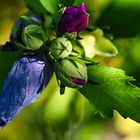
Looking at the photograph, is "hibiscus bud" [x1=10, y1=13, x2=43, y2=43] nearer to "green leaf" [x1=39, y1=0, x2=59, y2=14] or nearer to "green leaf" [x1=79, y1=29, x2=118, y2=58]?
"green leaf" [x1=39, y1=0, x2=59, y2=14]

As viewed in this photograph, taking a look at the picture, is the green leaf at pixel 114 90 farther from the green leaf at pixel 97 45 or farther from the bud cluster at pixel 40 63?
the green leaf at pixel 97 45

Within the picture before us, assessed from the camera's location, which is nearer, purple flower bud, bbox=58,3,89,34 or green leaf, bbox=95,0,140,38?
purple flower bud, bbox=58,3,89,34

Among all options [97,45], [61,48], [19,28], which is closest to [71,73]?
[61,48]

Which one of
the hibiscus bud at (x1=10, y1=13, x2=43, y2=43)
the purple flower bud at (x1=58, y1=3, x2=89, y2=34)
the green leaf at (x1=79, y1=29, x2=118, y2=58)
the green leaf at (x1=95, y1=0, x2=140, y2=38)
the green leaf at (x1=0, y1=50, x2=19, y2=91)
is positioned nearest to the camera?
the purple flower bud at (x1=58, y1=3, x2=89, y2=34)

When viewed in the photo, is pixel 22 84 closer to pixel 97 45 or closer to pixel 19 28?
pixel 19 28

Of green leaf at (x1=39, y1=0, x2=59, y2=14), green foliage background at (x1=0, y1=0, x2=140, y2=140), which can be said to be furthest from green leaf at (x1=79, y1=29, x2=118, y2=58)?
green leaf at (x1=39, y1=0, x2=59, y2=14)

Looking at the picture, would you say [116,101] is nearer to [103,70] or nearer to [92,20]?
[103,70]
